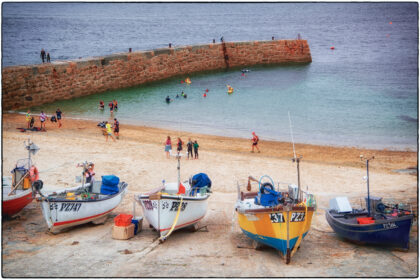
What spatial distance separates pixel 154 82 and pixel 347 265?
40.6m

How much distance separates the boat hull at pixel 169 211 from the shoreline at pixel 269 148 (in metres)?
12.7

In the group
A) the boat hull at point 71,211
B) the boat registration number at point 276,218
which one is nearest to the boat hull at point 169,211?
the boat hull at point 71,211

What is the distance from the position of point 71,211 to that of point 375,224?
920cm

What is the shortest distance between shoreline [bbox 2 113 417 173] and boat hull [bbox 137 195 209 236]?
1267 cm

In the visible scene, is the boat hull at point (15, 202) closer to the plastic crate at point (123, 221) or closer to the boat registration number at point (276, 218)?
the plastic crate at point (123, 221)

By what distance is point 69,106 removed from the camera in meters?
40.0

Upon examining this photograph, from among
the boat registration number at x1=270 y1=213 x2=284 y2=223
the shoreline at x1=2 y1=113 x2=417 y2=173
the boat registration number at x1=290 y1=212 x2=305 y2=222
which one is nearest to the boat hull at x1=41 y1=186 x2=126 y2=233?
the boat registration number at x1=270 y1=213 x2=284 y2=223

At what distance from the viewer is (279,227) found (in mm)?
13062

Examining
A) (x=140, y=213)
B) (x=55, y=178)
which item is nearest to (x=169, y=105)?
(x=55, y=178)

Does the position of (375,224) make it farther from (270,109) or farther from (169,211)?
(270,109)

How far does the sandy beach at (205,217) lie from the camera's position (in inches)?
483

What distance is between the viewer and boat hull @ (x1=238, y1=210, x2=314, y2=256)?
1300 centimetres

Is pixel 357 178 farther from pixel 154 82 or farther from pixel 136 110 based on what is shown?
pixel 154 82

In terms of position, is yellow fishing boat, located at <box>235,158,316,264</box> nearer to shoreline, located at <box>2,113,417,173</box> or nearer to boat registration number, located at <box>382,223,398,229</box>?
boat registration number, located at <box>382,223,398,229</box>
